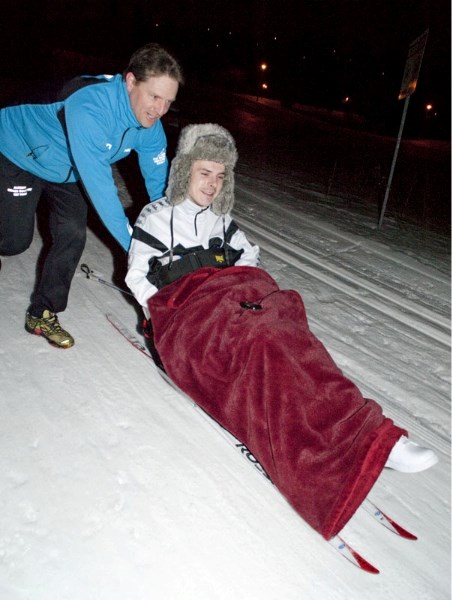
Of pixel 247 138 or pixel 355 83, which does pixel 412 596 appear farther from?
pixel 355 83

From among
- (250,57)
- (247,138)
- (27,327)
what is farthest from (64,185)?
(250,57)

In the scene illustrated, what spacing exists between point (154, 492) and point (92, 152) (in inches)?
65.7

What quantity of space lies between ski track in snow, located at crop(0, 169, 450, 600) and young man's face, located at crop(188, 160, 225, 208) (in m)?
1.07

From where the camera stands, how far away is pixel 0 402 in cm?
223

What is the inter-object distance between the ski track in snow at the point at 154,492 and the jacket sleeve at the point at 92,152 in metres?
0.95

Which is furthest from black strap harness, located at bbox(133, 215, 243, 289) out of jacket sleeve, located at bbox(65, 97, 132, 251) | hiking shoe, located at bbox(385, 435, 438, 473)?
hiking shoe, located at bbox(385, 435, 438, 473)

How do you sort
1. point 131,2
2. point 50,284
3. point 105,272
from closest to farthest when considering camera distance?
point 50,284 → point 105,272 → point 131,2

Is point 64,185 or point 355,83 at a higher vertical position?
point 355,83

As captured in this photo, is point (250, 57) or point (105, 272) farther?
point (250, 57)

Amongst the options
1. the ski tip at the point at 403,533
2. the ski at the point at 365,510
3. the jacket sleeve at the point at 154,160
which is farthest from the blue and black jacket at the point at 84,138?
the ski tip at the point at 403,533

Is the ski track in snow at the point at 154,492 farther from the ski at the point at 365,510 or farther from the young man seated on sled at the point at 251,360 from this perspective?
the young man seated on sled at the point at 251,360

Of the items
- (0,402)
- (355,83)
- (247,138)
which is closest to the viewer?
(0,402)

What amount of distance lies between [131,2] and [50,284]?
5008 cm

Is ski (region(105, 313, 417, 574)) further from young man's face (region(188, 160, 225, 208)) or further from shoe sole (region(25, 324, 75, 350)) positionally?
young man's face (region(188, 160, 225, 208))
